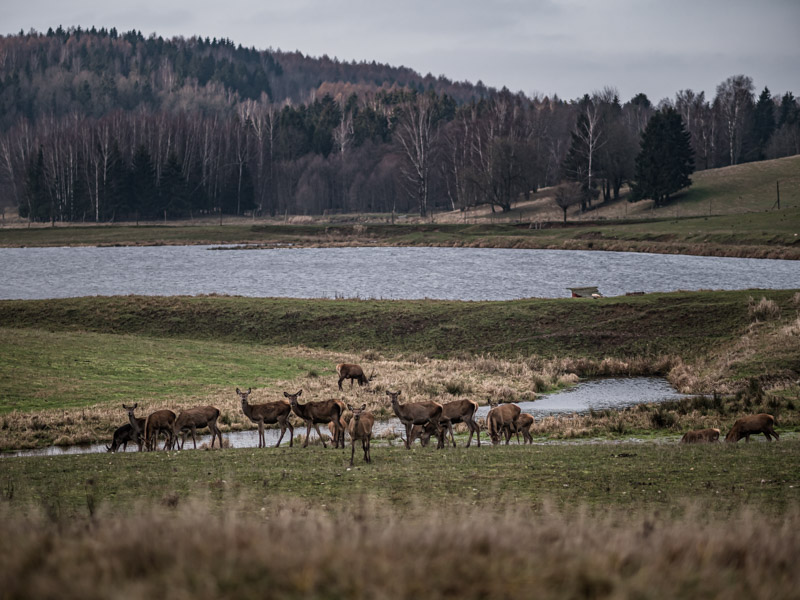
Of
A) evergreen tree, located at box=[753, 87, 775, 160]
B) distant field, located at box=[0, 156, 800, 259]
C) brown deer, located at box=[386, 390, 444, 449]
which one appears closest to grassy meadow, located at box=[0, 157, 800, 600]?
brown deer, located at box=[386, 390, 444, 449]

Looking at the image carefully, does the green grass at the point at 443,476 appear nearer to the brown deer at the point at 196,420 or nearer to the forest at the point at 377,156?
the brown deer at the point at 196,420

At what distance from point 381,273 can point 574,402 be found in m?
45.7

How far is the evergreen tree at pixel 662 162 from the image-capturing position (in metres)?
116

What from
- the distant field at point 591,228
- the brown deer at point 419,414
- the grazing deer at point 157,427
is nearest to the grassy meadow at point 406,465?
the brown deer at point 419,414

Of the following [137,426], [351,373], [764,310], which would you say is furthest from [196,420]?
[764,310]

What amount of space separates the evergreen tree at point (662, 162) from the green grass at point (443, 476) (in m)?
104

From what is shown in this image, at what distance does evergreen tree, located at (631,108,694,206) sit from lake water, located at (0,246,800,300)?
30996 millimetres

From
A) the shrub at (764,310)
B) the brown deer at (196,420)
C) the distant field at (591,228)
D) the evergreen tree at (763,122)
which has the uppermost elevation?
the evergreen tree at (763,122)

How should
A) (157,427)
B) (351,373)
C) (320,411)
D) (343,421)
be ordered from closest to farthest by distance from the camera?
1. (343,421)
2. (320,411)
3. (157,427)
4. (351,373)

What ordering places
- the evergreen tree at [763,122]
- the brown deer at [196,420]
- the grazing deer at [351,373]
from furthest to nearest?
1. the evergreen tree at [763,122]
2. the grazing deer at [351,373]
3. the brown deer at [196,420]

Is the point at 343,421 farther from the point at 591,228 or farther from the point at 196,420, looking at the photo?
the point at 591,228

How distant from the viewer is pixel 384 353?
38.8 m

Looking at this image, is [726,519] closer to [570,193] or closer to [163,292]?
[163,292]

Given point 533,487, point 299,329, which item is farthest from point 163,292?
point 533,487
